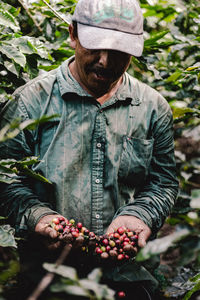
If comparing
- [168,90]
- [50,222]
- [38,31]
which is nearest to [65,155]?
[50,222]

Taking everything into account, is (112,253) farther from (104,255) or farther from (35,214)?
(35,214)

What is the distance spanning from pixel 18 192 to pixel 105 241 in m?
0.53

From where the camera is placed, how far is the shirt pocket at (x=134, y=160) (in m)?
1.91

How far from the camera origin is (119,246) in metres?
1.54

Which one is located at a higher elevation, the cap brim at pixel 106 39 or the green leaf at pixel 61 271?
the cap brim at pixel 106 39

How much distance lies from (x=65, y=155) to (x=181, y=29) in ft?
5.18

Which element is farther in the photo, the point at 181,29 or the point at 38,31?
the point at 181,29

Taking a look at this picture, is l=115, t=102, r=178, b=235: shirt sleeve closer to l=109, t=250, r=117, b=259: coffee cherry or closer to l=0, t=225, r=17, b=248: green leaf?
l=109, t=250, r=117, b=259: coffee cherry

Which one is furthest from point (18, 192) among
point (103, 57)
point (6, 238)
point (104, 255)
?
point (103, 57)

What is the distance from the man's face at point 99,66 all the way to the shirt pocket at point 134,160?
1.11ft

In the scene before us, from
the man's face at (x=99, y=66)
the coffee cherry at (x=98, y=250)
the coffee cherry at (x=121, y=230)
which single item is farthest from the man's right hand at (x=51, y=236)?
the man's face at (x=99, y=66)

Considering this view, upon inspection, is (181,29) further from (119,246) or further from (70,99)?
(119,246)

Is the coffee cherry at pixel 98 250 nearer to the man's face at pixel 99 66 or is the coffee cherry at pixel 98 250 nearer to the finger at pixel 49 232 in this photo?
the finger at pixel 49 232

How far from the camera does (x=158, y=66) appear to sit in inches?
109
